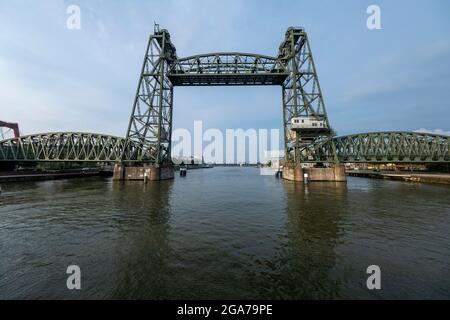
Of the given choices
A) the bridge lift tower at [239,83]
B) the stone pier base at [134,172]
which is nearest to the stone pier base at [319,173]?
the bridge lift tower at [239,83]

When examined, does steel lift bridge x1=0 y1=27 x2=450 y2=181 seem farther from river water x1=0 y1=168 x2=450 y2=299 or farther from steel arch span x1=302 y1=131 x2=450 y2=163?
river water x1=0 y1=168 x2=450 y2=299

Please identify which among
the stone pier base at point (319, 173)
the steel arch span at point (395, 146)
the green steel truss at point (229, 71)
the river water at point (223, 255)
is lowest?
the river water at point (223, 255)

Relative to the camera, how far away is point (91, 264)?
6.91 meters

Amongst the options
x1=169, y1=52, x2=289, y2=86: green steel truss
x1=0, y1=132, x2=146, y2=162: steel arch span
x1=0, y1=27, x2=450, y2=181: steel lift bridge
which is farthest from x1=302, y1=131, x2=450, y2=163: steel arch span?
x1=0, y1=132, x2=146, y2=162: steel arch span

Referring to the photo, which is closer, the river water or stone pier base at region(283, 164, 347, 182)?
the river water

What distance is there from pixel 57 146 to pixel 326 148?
68.0 metres

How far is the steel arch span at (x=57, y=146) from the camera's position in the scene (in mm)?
50156

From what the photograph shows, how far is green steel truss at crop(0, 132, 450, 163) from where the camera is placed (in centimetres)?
5059

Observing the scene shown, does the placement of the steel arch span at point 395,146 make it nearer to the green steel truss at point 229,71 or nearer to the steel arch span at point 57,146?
the green steel truss at point 229,71

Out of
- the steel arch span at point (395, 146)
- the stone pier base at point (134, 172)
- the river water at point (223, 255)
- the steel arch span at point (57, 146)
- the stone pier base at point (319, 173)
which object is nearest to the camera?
the river water at point (223, 255)

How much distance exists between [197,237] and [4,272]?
21.4ft

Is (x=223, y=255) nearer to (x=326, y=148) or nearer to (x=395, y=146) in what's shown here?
(x=326, y=148)
